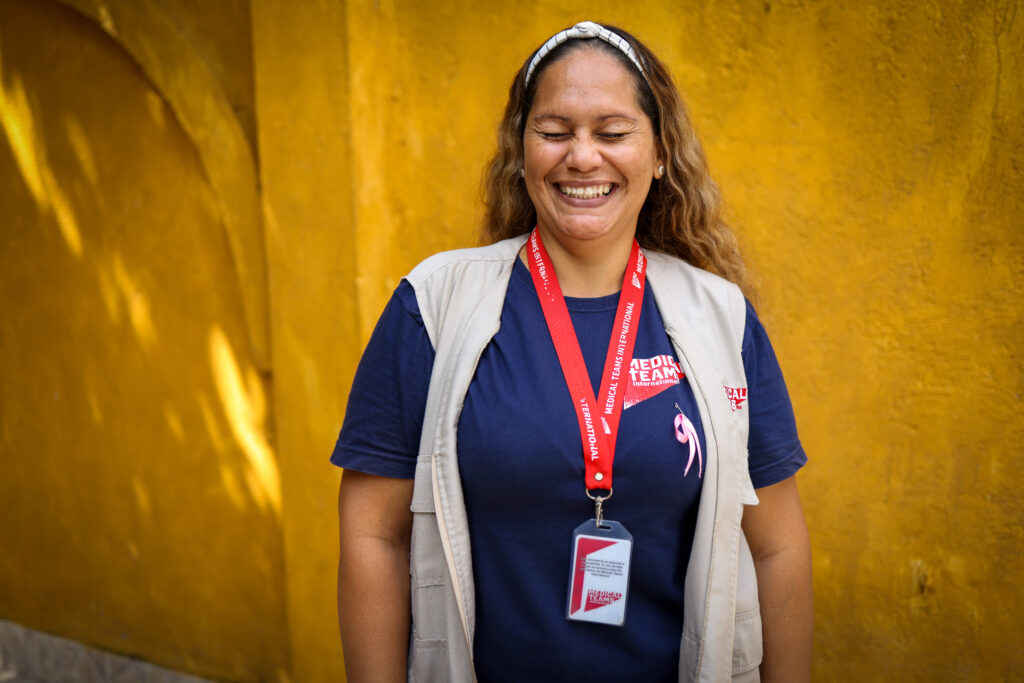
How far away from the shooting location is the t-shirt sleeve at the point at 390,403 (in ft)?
6.16

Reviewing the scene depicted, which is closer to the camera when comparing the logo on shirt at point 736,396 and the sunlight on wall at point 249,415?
the logo on shirt at point 736,396

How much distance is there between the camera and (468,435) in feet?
5.98

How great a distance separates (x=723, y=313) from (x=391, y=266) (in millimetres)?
1681

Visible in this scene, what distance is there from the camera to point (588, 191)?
1.99 metres

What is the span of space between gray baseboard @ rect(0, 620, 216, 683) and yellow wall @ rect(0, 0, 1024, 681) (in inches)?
2.9

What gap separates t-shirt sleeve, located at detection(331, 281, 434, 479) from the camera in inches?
74.0

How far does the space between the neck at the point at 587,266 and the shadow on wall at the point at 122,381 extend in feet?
7.04

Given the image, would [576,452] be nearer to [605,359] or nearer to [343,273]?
[605,359]

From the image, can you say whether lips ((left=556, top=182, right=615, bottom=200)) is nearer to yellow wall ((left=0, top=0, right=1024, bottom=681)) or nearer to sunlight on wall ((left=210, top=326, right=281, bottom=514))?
yellow wall ((left=0, top=0, right=1024, bottom=681))

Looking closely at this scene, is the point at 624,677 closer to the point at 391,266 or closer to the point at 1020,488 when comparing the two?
the point at 1020,488

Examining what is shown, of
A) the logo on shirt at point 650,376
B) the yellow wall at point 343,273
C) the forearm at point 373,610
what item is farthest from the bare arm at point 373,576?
the yellow wall at point 343,273

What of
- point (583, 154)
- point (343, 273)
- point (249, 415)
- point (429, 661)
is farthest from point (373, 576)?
point (249, 415)

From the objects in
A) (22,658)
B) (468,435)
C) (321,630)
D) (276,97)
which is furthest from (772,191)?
(22,658)

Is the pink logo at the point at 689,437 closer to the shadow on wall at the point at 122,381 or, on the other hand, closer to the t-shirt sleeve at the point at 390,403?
the t-shirt sleeve at the point at 390,403
